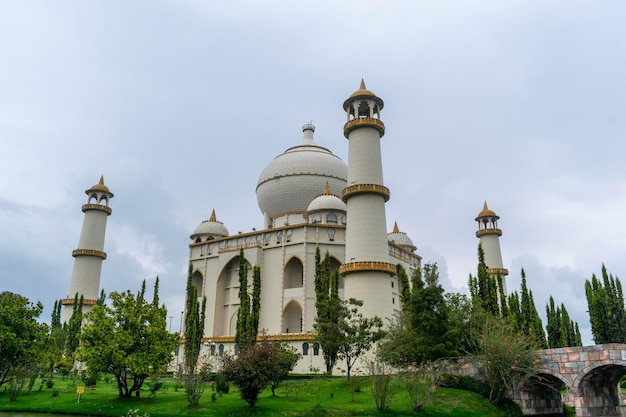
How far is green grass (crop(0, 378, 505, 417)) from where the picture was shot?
904 inches

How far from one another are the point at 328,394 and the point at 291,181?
29.9m

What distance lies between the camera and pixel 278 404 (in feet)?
81.7

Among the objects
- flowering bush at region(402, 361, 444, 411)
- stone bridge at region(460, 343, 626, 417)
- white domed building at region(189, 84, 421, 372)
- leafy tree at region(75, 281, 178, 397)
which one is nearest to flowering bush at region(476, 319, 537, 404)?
stone bridge at region(460, 343, 626, 417)

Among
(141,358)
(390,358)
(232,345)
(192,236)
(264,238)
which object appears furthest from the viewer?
(192,236)

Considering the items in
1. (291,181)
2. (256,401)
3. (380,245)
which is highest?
(291,181)

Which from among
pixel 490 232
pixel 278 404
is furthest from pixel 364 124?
pixel 490 232

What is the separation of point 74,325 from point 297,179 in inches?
1022

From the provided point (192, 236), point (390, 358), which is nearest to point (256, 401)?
point (390, 358)

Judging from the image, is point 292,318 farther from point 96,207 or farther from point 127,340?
point 96,207

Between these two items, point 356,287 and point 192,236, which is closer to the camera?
point 356,287

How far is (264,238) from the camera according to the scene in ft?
170

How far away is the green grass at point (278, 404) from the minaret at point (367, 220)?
279 inches

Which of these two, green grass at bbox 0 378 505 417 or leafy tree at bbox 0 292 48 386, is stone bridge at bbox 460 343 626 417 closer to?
green grass at bbox 0 378 505 417

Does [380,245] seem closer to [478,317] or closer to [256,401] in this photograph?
[478,317]
